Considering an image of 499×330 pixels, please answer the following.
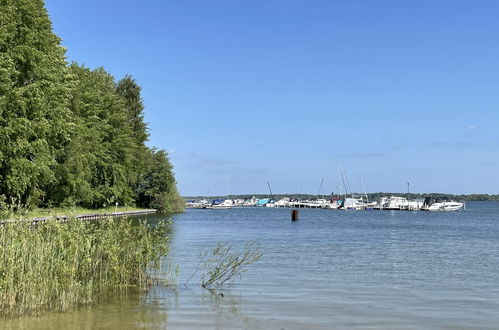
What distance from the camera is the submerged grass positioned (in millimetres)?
13953

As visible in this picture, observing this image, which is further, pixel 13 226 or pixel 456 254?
pixel 456 254

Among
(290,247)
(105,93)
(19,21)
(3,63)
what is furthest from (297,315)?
(105,93)

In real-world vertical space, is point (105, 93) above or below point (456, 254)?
above

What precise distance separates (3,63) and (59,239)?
81.4 ft

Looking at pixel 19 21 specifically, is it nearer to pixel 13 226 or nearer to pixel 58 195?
pixel 58 195

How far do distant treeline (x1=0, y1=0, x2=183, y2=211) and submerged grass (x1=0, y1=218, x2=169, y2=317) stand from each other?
1.23 meters

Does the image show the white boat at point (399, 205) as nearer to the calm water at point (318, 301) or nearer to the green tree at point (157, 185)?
the green tree at point (157, 185)

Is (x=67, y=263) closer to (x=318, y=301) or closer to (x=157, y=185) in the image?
(x=318, y=301)

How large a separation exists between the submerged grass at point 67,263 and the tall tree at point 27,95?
20.5 meters

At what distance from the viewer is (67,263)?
15117 millimetres

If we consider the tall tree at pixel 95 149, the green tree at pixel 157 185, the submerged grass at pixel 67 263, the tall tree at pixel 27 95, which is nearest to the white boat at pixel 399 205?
the green tree at pixel 157 185

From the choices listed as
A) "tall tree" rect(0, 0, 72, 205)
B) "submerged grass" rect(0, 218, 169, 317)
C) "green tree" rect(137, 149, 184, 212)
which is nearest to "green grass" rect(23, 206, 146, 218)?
"submerged grass" rect(0, 218, 169, 317)

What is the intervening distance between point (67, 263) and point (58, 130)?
31350 millimetres

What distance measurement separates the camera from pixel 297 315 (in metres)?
16.5
